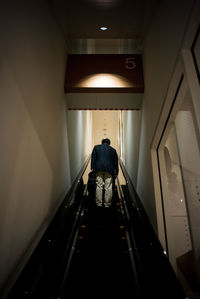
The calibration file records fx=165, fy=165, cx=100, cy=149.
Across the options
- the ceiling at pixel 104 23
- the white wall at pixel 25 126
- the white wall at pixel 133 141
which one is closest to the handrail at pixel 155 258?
the white wall at pixel 25 126

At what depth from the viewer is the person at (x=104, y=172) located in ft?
13.2

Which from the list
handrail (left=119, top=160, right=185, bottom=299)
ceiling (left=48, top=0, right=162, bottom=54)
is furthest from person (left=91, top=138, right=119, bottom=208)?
ceiling (left=48, top=0, right=162, bottom=54)

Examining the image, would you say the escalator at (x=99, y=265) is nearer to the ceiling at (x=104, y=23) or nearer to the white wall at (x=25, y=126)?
the white wall at (x=25, y=126)

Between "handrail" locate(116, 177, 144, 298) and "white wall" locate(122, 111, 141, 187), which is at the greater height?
"white wall" locate(122, 111, 141, 187)

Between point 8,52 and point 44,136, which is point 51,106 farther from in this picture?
point 8,52

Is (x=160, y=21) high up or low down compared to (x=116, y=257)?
up

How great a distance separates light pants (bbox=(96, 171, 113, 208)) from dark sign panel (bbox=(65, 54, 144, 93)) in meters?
2.11

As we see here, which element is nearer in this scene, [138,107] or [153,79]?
[153,79]

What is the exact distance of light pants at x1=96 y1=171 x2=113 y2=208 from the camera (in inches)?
158

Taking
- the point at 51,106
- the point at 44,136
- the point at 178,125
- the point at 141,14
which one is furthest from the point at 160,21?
the point at 44,136

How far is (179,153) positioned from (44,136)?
93.5 inches

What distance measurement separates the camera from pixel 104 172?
422 cm

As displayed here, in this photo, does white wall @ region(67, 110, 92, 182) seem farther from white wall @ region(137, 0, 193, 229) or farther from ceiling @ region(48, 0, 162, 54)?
white wall @ region(137, 0, 193, 229)

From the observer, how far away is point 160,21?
2.70m
